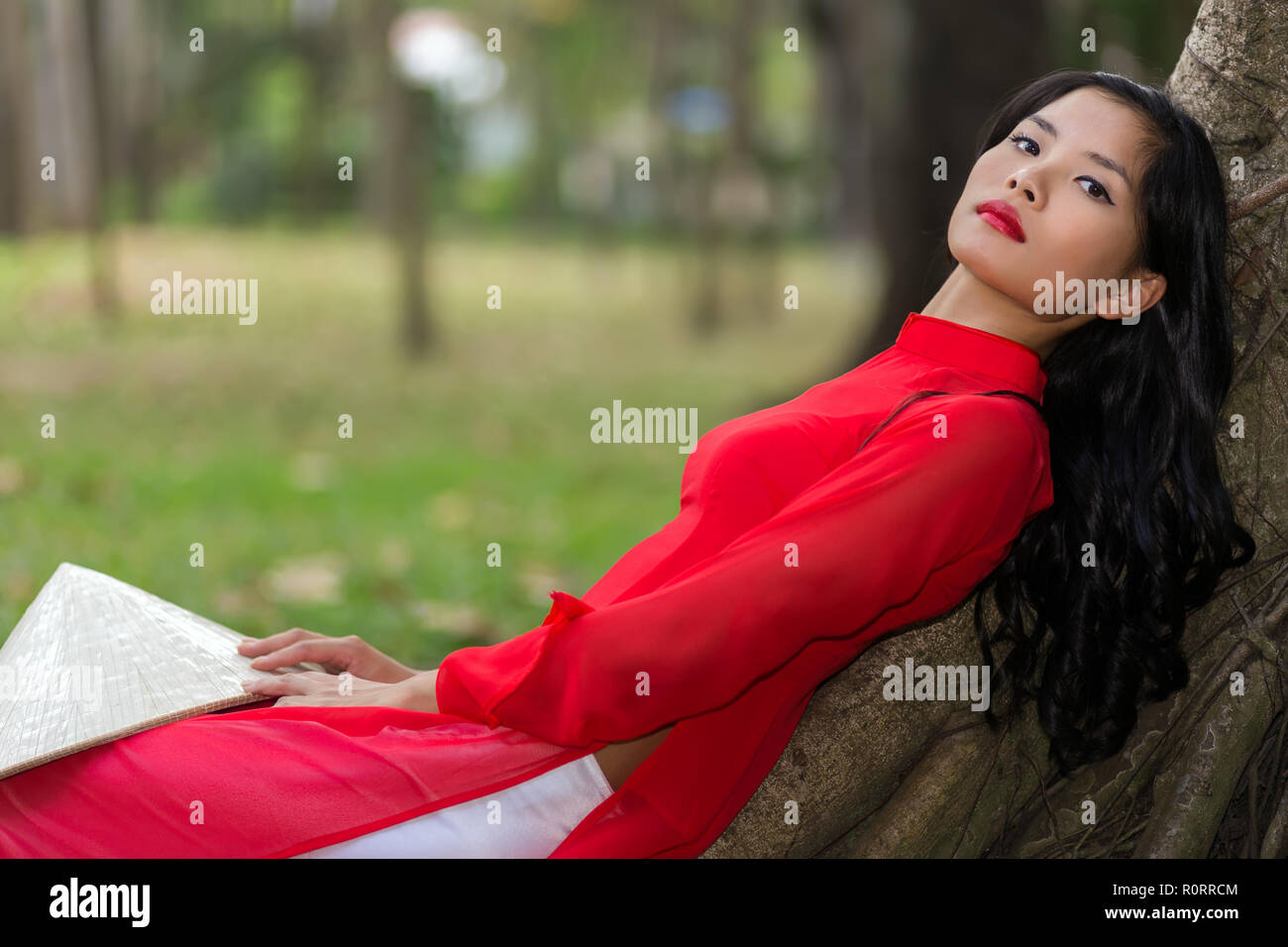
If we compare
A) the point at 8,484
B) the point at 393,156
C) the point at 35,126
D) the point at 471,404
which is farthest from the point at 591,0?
the point at 8,484

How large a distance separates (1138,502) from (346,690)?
1.22m

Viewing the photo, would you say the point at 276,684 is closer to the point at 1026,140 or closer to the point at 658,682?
the point at 658,682

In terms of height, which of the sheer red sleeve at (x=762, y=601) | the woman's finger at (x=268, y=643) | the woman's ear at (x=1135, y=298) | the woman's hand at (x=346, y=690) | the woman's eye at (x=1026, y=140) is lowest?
the woman's hand at (x=346, y=690)

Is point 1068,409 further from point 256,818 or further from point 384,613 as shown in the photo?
point 384,613

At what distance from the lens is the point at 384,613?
4.42m

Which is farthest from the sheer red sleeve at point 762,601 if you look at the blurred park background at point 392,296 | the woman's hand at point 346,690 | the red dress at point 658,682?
the blurred park background at point 392,296

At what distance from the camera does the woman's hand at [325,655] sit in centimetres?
201

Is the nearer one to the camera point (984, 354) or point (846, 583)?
point (846, 583)

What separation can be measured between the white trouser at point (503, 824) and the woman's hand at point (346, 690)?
178mm

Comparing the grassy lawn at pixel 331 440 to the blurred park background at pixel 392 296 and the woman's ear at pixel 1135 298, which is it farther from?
the woman's ear at pixel 1135 298

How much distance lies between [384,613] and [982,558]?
287cm

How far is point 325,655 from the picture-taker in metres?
2.06

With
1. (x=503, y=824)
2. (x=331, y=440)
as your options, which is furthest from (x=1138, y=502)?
(x=331, y=440)

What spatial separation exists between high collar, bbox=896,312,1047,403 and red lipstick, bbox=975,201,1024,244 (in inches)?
6.3
